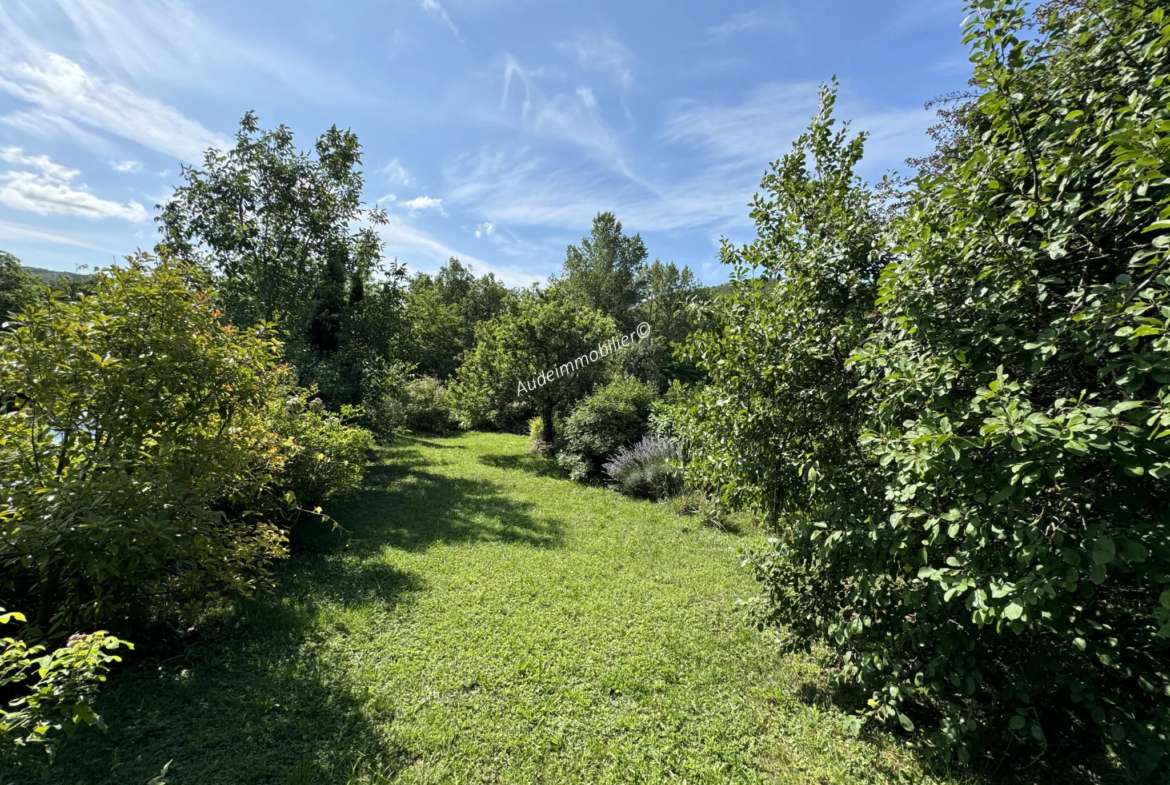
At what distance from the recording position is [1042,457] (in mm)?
1483

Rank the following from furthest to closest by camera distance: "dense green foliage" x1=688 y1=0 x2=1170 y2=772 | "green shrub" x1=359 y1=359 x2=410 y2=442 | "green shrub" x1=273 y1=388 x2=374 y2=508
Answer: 1. "green shrub" x1=359 y1=359 x2=410 y2=442
2. "green shrub" x1=273 y1=388 x2=374 y2=508
3. "dense green foliage" x1=688 y1=0 x2=1170 y2=772

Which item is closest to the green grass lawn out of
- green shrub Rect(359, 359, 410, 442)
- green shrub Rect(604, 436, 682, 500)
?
green shrub Rect(604, 436, 682, 500)

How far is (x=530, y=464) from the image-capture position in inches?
476

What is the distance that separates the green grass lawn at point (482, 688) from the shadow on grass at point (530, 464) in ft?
17.4

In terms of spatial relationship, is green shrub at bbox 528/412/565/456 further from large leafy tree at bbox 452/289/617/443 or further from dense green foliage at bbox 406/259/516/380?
dense green foliage at bbox 406/259/516/380

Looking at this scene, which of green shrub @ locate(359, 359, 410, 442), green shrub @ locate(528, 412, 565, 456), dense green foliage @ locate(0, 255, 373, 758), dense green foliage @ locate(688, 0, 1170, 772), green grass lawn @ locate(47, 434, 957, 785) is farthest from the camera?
green shrub @ locate(528, 412, 565, 456)

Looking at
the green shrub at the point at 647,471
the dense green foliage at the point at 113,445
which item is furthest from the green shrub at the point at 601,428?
the dense green foliage at the point at 113,445

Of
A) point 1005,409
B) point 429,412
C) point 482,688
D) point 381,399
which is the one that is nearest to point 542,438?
point 381,399

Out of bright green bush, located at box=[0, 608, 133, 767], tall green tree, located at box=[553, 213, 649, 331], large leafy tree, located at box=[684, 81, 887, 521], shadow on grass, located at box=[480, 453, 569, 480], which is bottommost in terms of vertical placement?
shadow on grass, located at box=[480, 453, 569, 480]

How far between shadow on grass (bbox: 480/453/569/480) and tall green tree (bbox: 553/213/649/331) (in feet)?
54.6

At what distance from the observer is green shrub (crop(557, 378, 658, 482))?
34.2ft

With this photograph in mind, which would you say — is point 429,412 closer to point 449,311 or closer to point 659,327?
point 449,311

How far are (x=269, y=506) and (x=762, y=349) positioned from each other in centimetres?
557

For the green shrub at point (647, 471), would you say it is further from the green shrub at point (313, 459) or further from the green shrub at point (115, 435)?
the green shrub at point (115, 435)
